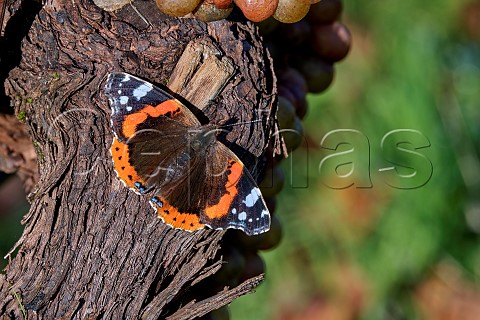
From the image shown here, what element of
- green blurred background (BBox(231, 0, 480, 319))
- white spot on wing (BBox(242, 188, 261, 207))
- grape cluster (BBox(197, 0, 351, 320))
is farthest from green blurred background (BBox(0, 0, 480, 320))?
white spot on wing (BBox(242, 188, 261, 207))

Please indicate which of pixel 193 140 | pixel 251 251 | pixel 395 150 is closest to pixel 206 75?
pixel 193 140

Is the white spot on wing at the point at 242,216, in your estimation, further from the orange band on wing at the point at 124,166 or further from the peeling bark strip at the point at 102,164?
the orange band on wing at the point at 124,166

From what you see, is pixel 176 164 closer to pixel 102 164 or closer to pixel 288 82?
pixel 102 164

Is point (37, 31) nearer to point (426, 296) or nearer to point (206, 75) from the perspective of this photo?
point (206, 75)

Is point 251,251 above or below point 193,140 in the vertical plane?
below

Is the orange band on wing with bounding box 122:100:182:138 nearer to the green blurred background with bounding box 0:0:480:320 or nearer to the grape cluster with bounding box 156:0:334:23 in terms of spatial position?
the grape cluster with bounding box 156:0:334:23

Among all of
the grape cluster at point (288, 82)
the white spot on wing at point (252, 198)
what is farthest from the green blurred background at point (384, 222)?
the white spot on wing at point (252, 198)
